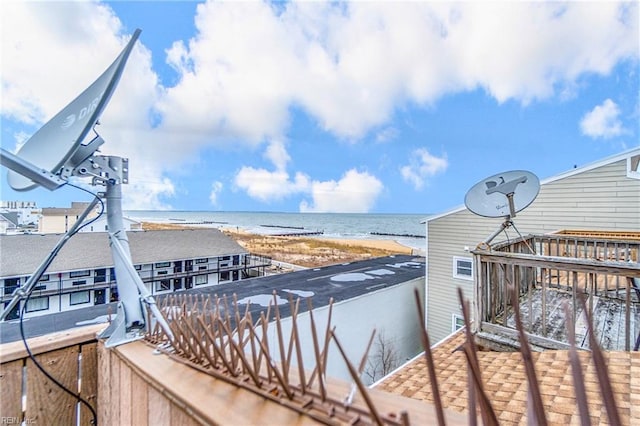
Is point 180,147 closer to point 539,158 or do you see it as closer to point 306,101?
point 306,101

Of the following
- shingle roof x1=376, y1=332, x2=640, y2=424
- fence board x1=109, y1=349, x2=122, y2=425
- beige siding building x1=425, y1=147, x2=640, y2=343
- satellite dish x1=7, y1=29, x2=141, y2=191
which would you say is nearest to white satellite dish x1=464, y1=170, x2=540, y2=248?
beige siding building x1=425, y1=147, x2=640, y2=343

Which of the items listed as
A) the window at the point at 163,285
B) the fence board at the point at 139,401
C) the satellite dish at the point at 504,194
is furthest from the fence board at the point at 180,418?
the window at the point at 163,285

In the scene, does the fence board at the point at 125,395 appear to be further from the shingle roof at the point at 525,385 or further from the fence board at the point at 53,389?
the shingle roof at the point at 525,385

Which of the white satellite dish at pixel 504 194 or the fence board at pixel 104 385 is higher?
the white satellite dish at pixel 504 194

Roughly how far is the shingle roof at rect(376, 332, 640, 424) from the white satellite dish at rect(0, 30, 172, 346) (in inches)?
56.0

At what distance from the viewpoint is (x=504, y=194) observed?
3846 millimetres

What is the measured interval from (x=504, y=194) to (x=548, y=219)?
3966 mm

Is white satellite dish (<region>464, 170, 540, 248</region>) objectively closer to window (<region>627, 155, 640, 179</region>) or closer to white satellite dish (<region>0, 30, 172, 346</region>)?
window (<region>627, 155, 640, 179</region>)

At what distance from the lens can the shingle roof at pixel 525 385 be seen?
1.46 metres

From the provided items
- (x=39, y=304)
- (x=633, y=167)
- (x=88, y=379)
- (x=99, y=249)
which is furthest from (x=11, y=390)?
(x=99, y=249)

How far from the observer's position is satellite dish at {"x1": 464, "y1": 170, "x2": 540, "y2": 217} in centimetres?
377

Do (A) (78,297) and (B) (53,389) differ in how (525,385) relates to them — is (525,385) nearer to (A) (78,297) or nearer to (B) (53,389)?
(B) (53,389)

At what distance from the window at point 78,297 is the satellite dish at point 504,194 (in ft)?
36.9

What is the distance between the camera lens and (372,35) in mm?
7863
